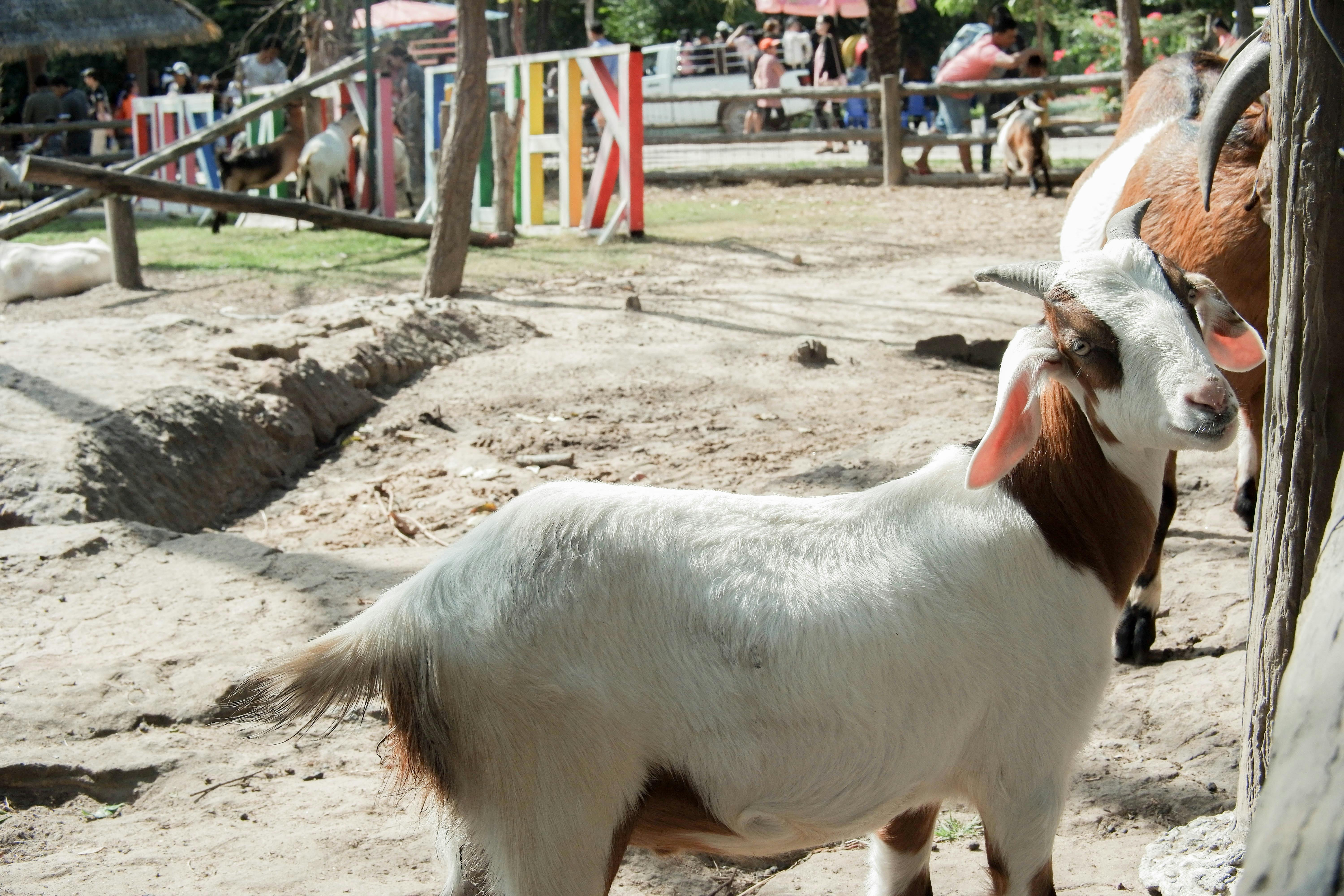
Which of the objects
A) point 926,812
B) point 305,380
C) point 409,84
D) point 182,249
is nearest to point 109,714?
point 926,812

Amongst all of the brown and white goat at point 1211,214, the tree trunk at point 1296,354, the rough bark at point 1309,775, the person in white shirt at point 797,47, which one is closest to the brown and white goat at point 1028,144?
the brown and white goat at point 1211,214

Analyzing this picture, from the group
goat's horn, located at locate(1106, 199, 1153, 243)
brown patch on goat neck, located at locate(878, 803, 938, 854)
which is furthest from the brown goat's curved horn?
brown patch on goat neck, located at locate(878, 803, 938, 854)

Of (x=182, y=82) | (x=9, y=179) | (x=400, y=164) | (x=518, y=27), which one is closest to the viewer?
(x=9, y=179)

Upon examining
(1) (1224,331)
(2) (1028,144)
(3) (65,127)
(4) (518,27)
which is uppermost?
(4) (518,27)

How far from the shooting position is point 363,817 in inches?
116

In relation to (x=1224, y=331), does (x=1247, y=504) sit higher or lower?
lower

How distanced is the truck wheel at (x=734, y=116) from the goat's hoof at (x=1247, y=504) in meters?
19.4

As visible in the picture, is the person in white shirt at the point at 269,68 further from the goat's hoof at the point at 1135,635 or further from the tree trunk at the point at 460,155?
the goat's hoof at the point at 1135,635

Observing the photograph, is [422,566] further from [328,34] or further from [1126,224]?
[328,34]

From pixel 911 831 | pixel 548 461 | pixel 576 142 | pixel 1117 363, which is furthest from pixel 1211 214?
pixel 576 142

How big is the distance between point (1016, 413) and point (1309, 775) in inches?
47.4

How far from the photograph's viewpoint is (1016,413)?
220cm

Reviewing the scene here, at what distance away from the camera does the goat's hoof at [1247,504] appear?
4.62m

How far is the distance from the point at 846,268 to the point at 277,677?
8.99m
